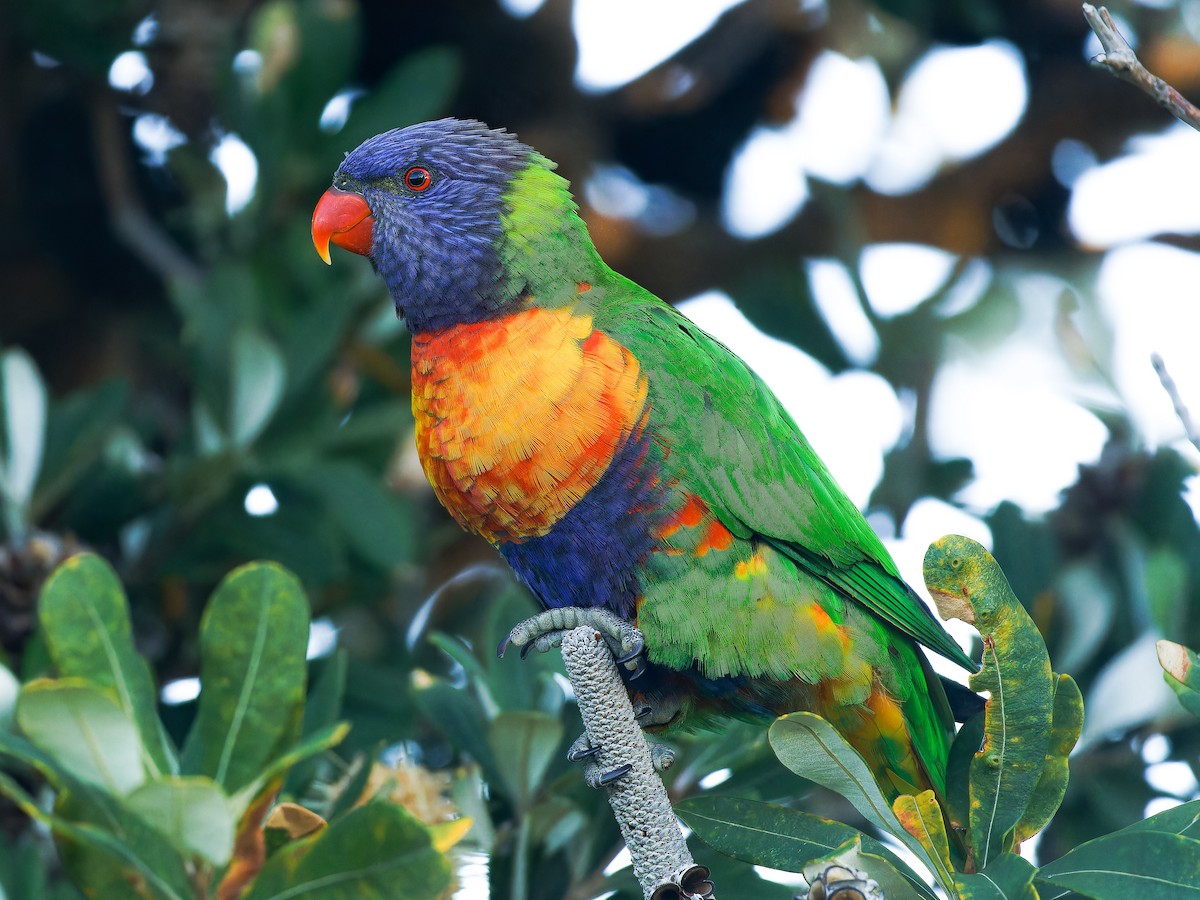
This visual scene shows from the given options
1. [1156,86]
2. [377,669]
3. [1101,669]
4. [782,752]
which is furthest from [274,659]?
[1101,669]

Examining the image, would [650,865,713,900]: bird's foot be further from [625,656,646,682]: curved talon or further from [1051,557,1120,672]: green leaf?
[1051,557,1120,672]: green leaf

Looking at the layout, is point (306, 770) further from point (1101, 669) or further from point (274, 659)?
point (1101, 669)

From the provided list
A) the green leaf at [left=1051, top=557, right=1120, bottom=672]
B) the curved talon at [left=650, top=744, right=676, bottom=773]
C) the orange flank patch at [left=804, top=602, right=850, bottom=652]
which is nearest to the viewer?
the curved talon at [left=650, top=744, right=676, bottom=773]

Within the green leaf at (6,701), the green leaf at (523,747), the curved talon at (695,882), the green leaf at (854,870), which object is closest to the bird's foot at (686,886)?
the curved talon at (695,882)

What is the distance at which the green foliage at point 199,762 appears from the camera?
1.32 m

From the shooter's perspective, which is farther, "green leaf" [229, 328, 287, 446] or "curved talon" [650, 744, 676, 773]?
"green leaf" [229, 328, 287, 446]

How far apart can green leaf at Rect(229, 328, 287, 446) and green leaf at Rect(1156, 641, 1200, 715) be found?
212cm

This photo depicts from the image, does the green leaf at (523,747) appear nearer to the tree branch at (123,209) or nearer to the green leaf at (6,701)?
the green leaf at (6,701)

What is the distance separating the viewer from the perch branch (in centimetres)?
154

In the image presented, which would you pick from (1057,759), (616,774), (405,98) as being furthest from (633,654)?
(405,98)

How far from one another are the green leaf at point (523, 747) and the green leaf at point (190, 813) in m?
0.68

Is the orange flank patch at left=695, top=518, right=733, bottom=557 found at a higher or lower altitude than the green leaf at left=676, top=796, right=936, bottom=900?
higher

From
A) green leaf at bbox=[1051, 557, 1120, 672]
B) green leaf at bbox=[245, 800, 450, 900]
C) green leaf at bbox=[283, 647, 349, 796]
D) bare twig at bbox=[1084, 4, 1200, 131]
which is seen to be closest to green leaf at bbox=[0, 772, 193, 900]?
green leaf at bbox=[245, 800, 450, 900]

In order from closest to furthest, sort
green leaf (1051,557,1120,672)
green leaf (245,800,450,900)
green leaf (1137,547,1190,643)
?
green leaf (245,800,450,900) < green leaf (1137,547,1190,643) < green leaf (1051,557,1120,672)
